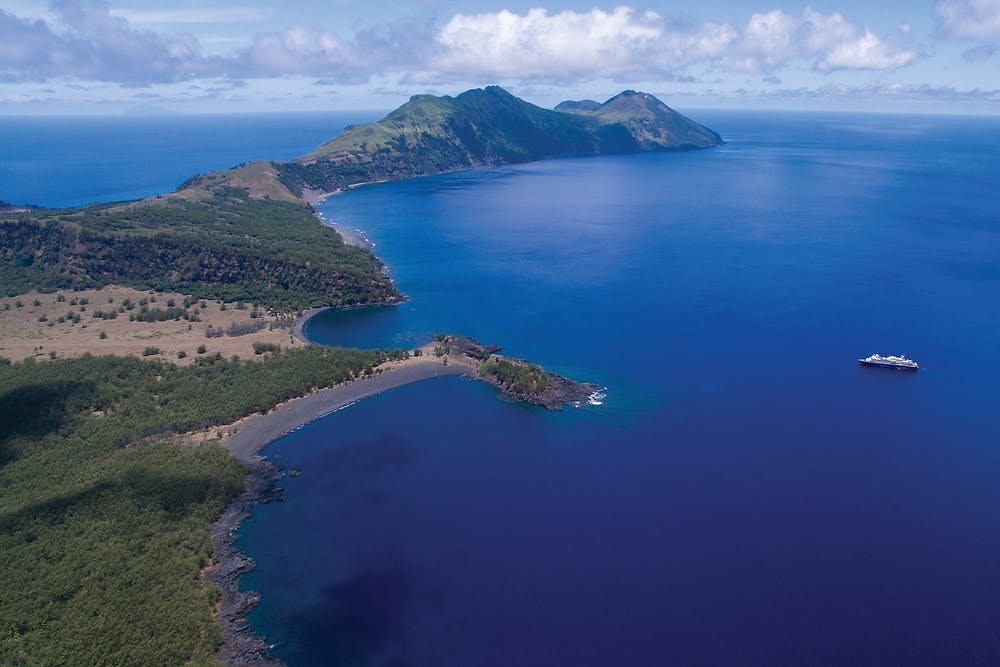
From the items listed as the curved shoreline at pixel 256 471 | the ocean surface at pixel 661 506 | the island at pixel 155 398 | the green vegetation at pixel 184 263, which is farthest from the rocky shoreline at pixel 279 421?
the green vegetation at pixel 184 263

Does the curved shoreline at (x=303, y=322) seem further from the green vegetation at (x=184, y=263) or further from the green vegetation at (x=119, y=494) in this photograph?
the green vegetation at (x=119, y=494)

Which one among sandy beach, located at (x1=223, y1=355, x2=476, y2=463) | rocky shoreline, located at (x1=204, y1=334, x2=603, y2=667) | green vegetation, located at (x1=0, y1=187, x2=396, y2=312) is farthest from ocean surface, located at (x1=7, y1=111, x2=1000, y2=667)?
green vegetation, located at (x1=0, y1=187, x2=396, y2=312)

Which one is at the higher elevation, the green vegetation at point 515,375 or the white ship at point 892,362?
the green vegetation at point 515,375

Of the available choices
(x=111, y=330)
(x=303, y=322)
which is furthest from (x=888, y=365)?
(x=111, y=330)

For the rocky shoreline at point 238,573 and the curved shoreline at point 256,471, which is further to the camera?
the curved shoreline at point 256,471

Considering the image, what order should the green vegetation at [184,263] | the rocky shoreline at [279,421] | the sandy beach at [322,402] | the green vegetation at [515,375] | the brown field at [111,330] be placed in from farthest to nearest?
the green vegetation at [184,263], the brown field at [111,330], the green vegetation at [515,375], the sandy beach at [322,402], the rocky shoreline at [279,421]

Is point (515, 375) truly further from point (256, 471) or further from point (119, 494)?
point (119, 494)
